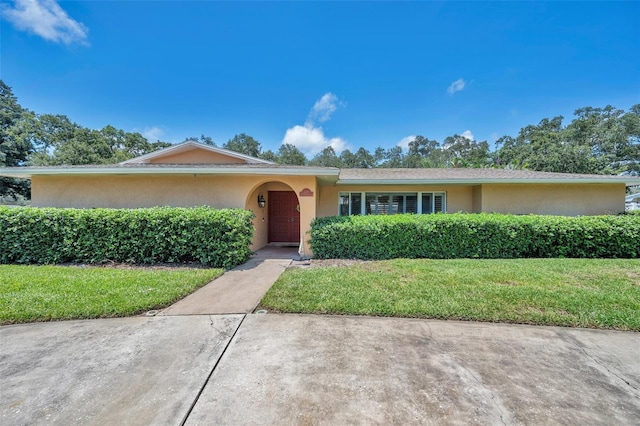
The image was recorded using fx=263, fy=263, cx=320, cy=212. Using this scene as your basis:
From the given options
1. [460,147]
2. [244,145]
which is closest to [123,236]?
[244,145]

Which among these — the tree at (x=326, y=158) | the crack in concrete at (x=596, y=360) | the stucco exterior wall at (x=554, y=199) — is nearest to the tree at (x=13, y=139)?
the crack in concrete at (x=596, y=360)

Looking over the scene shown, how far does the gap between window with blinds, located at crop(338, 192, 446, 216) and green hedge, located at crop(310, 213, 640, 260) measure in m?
3.76

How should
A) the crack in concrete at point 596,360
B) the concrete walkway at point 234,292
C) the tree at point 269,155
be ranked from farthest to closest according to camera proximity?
1. the tree at point 269,155
2. the concrete walkway at point 234,292
3. the crack in concrete at point 596,360

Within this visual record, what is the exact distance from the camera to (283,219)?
472 inches

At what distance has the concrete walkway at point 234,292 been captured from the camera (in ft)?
13.8

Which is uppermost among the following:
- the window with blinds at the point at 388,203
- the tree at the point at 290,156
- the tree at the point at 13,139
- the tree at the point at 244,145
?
the tree at the point at 244,145

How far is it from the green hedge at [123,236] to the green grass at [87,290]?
0.61 m

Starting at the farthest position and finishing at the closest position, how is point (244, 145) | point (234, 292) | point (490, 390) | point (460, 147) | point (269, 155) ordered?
point (460, 147), point (244, 145), point (269, 155), point (234, 292), point (490, 390)

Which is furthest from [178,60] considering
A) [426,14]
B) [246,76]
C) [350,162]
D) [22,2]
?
[350,162]

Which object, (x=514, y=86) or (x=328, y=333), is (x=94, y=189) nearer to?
(x=328, y=333)

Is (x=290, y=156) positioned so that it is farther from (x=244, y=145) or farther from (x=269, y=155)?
(x=244, y=145)

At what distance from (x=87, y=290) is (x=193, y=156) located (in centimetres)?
835

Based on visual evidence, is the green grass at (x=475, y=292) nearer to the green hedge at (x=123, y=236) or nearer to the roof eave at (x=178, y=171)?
the green hedge at (x=123, y=236)

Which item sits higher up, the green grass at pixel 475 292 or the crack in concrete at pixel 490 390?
the green grass at pixel 475 292
